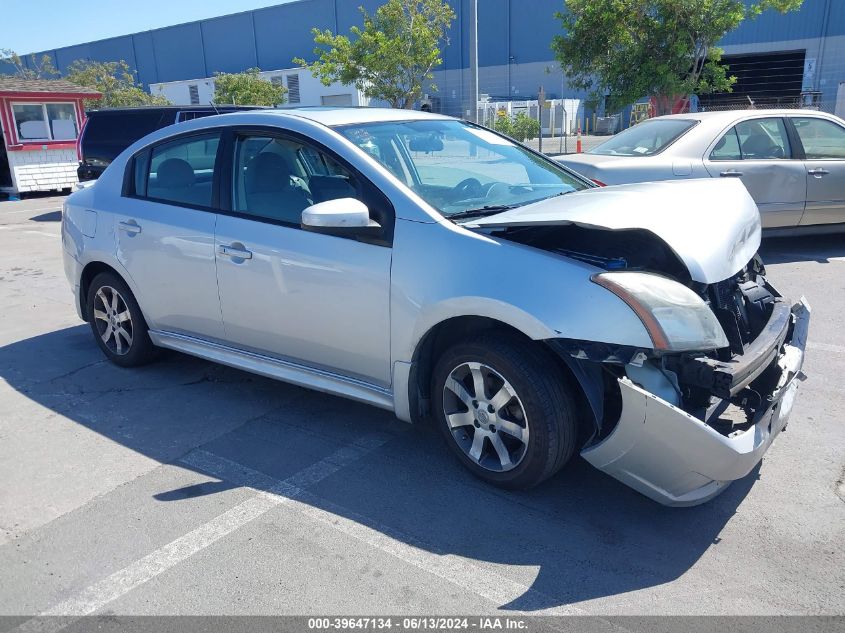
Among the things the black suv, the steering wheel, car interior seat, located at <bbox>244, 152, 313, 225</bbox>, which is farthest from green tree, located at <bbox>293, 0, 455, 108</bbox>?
the steering wheel

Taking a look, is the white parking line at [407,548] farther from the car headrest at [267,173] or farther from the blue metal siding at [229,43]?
the blue metal siding at [229,43]

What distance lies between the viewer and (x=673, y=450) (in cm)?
278

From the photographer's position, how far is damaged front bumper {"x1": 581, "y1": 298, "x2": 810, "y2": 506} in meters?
2.73

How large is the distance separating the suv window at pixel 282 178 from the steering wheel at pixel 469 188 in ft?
1.96

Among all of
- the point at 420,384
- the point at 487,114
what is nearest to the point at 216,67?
the point at 487,114

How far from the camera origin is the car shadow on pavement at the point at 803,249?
8.02 m

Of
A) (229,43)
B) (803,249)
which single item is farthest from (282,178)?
(229,43)

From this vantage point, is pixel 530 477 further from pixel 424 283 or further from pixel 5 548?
pixel 5 548

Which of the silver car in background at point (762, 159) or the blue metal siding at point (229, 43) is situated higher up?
the blue metal siding at point (229, 43)

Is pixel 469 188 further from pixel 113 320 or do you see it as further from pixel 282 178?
pixel 113 320

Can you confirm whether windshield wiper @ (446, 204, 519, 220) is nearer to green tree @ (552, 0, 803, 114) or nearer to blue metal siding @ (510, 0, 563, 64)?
green tree @ (552, 0, 803, 114)

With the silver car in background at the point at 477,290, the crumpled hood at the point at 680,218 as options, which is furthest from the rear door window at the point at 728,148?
the crumpled hood at the point at 680,218

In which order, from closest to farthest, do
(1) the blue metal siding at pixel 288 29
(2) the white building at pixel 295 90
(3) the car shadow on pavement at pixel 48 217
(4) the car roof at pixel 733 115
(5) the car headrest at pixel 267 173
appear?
1. (5) the car headrest at pixel 267 173
2. (4) the car roof at pixel 733 115
3. (3) the car shadow on pavement at pixel 48 217
4. (2) the white building at pixel 295 90
5. (1) the blue metal siding at pixel 288 29

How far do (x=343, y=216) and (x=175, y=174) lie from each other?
1876 mm
